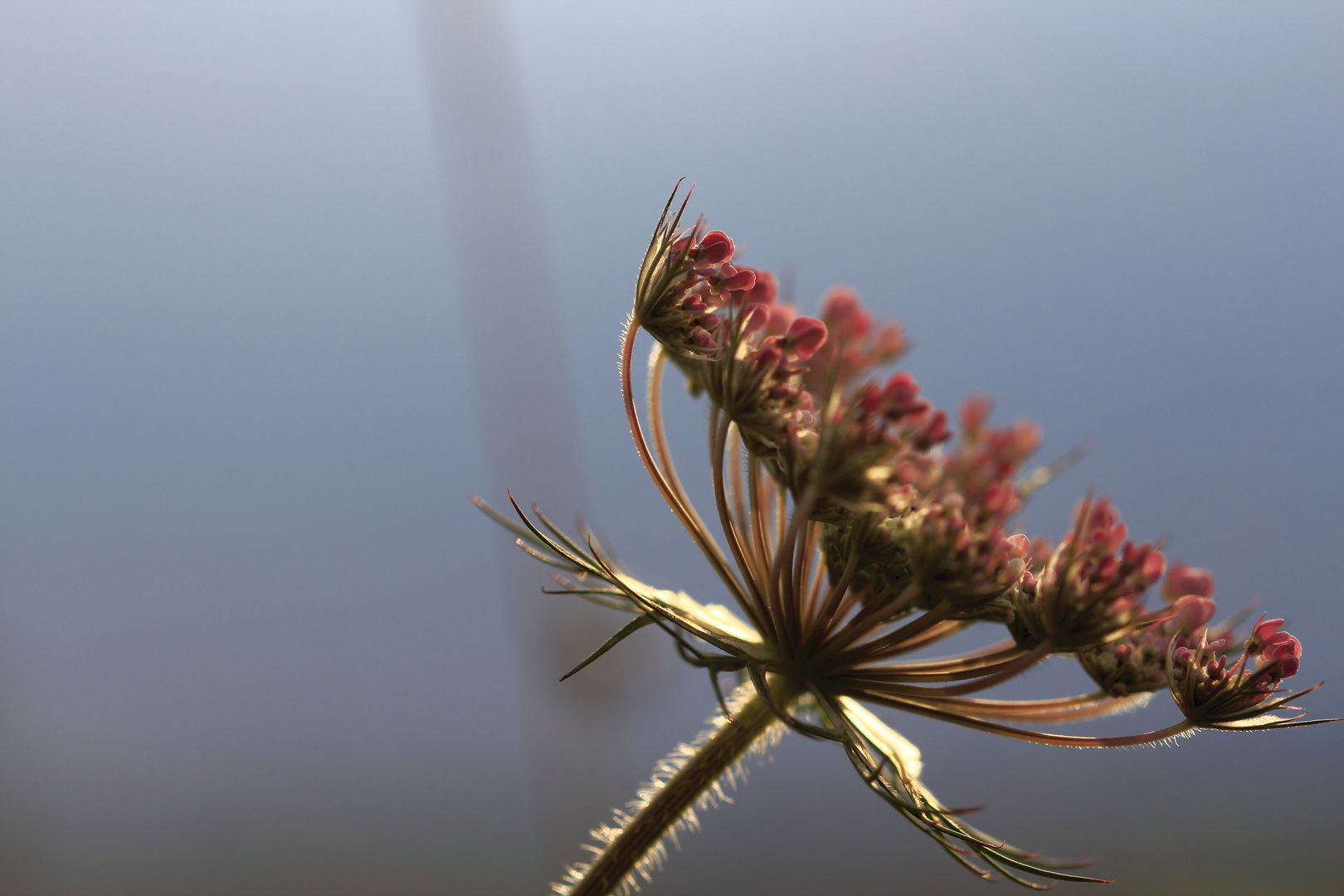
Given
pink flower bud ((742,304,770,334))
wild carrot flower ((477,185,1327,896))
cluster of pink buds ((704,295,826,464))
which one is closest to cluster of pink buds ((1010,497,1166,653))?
wild carrot flower ((477,185,1327,896))

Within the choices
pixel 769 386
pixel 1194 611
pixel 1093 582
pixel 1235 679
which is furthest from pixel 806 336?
pixel 1235 679

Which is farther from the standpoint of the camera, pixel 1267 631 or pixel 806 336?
pixel 1267 631

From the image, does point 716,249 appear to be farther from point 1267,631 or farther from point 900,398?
point 1267,631

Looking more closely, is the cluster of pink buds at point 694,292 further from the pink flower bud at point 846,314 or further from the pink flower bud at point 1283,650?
the pink flower bud at point 1283,650

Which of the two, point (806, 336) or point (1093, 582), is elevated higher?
point (806, 336)

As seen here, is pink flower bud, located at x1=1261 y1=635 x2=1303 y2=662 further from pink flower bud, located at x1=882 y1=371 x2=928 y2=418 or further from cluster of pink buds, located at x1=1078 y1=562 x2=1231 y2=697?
A: pink flower bud, located at x1=882 y1=371 x2=928 y2=418

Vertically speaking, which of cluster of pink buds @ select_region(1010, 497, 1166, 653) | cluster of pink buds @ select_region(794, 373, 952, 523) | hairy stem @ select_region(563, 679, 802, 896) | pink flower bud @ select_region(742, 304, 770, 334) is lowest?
hairy stem @ select_region(563, 679, 802, 896)
